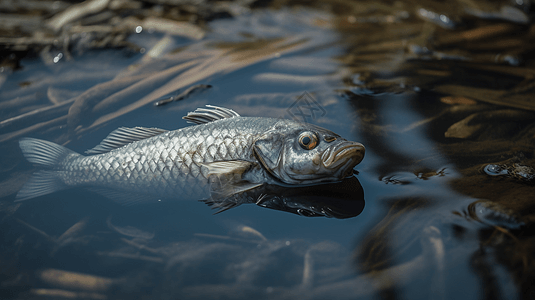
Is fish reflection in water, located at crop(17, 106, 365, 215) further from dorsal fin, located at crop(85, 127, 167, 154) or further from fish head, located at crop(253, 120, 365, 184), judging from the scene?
dorsal fin, located at crop(85, 127, 167, 154)

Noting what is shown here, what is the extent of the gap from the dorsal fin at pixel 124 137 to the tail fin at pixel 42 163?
28 cm

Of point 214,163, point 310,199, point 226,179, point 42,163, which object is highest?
point 42,163

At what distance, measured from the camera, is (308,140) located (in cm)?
306

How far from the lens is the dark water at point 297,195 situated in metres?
2.49

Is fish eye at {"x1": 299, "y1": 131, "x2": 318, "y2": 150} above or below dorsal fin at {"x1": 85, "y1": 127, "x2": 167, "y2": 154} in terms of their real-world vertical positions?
below

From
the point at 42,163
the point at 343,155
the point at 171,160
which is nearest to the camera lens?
the point at 343,155

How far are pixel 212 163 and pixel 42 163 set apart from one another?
161 centimetres

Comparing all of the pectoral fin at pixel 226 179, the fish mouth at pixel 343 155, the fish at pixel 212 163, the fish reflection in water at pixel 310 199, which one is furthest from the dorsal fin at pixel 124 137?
the fish mouth at pixel 343 155

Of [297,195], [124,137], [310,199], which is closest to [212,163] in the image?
[297,195]

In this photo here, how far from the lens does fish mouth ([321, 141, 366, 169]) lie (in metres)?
2.98

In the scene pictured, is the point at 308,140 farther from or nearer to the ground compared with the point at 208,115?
nearer to the ground

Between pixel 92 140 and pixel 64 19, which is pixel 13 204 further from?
pixel 64 19

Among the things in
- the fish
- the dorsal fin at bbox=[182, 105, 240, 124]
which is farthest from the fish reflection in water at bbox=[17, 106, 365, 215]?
the dorsal fin at bbox=[182, 105, 240, 124]

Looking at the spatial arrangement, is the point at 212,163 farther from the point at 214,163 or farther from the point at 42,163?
the point at 42,163
